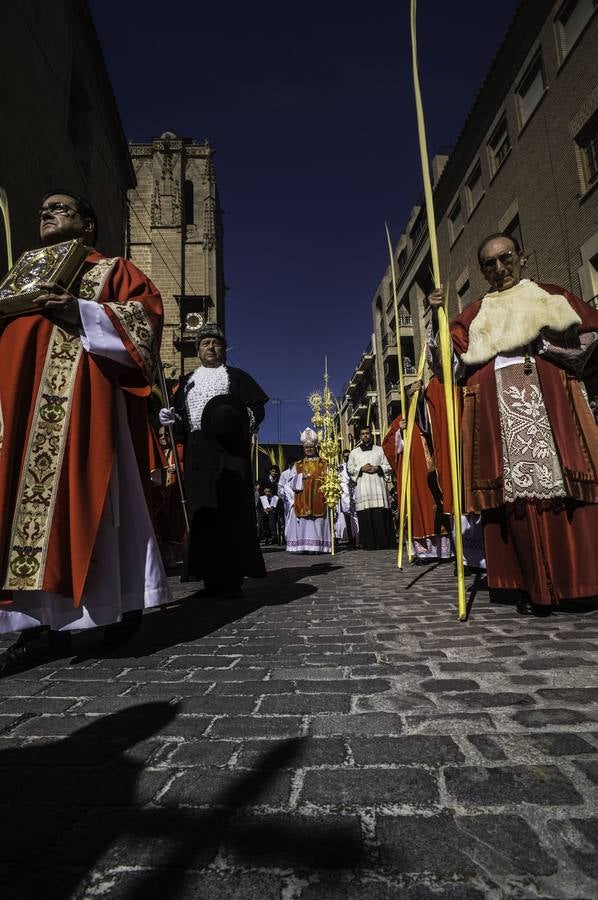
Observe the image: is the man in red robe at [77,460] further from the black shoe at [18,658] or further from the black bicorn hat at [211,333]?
the black bicorn hat at [211,333]

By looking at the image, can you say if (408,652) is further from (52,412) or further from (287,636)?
(52,412)

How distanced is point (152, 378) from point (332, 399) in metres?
7.09

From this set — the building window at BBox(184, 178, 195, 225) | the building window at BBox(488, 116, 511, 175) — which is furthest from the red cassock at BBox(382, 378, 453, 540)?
the building window at BBox(184, 178, 195, 225)

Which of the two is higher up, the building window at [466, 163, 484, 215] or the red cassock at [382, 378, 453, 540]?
the building window at [466, 163, 484, 215]

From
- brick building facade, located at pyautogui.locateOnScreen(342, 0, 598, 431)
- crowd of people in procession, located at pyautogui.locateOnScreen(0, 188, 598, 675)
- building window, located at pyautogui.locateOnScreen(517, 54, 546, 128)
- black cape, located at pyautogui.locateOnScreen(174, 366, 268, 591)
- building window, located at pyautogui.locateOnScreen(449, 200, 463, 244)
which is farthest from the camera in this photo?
building window, located at pyautogui.locateOnScreen(449, 200, 463, 244)

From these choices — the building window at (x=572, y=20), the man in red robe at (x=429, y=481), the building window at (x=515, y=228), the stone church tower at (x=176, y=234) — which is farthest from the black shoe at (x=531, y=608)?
the stone church tower at (x=176, y=234)

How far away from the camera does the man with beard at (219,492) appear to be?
4.07 metres

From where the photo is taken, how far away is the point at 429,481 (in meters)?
6.41

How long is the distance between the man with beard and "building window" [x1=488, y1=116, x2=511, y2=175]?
49.0ft

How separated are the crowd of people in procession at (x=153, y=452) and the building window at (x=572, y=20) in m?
12.0

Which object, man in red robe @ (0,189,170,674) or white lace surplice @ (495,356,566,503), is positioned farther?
white lace surplice @ (495,356,566,503)

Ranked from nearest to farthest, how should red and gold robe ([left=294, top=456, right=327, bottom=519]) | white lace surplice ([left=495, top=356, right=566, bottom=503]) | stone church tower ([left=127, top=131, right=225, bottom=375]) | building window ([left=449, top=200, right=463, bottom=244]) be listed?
white lace surplice ([left=495, top=356, right=566, bottom=503]), red and gold robe ([left=294, top=456, right=327, bottom=519]), building window ([left=449, top=200, right=463, bottom=244]), stone church tower ([left=127, top=131, right=225, bottom=375])

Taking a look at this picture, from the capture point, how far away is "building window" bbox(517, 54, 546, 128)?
13.1m

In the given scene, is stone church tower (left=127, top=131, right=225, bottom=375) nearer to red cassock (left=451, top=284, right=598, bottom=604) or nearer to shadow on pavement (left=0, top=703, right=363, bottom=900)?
red cassock (left=451, top=284, right=598, bottom=604)
